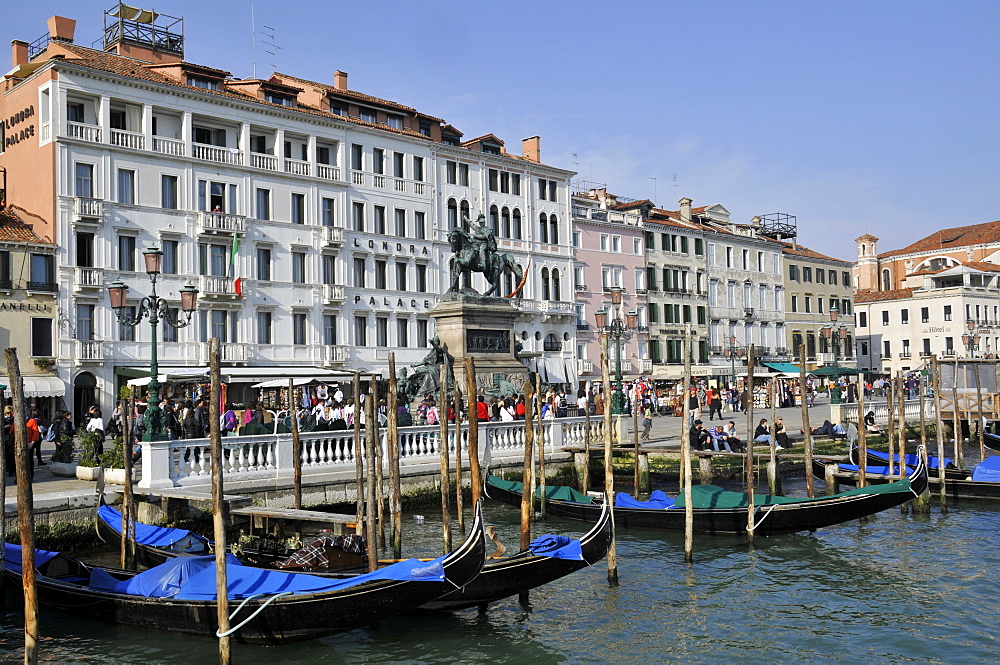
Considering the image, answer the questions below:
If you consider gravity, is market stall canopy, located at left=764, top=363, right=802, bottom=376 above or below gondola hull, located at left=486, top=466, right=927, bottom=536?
above

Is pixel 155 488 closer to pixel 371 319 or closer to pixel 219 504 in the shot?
pixel 219 504

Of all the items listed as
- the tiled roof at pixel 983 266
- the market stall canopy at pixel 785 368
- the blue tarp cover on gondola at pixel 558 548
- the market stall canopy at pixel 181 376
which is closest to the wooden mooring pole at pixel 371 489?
the blue tarp cover on gondola at pixel 558 548

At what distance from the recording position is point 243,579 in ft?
35.0

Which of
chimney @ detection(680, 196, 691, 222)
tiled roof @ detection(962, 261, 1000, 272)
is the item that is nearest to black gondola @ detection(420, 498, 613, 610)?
chimney @ detection(680, 196, 691, 222)

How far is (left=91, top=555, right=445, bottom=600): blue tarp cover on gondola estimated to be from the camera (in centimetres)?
1045

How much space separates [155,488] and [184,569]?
5.05 meters

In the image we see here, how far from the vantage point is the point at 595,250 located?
5256 centimetres

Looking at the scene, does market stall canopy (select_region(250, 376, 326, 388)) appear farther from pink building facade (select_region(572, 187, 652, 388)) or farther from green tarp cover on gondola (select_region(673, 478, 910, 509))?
pink building facade (select_region(572, 187, 652, 388))

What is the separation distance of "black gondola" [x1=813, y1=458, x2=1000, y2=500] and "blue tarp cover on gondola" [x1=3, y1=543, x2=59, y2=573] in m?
14.8

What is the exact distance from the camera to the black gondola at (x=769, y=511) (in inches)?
619

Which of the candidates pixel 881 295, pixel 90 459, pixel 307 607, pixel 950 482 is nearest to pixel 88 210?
pixel 90 459

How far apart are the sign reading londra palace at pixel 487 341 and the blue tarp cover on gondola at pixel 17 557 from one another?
1364cm

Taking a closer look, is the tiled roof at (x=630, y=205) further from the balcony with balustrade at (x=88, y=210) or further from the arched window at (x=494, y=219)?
the balcony with balustrade at (x=88, y=210)

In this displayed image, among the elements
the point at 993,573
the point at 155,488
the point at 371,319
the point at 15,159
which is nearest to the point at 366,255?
the point at 371,319
